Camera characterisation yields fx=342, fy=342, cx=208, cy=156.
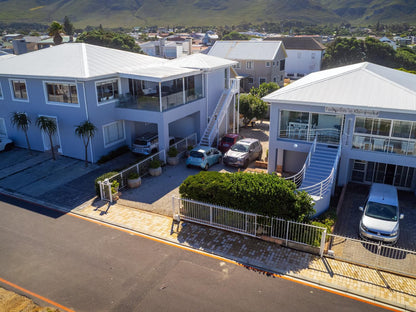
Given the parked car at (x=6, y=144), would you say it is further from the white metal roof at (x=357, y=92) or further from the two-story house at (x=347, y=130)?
the two-story house at (x=347, y=130)

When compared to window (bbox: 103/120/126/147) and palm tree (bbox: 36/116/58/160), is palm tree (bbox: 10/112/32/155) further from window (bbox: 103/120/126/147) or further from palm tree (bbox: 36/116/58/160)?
window (bbox: 103/120/126/147)

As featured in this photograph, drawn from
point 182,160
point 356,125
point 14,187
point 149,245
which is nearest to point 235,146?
point 182,160

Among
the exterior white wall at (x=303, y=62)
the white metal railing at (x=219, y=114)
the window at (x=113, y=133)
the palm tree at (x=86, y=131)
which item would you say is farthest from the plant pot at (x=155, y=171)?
the exterior white wall at (x=303, y=62)

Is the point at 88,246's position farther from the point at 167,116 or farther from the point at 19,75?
the point at 19,75

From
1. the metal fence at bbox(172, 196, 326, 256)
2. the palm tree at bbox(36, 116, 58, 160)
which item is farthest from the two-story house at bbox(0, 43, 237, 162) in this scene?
the metal fence at bbox(172, 196, 326, 256)

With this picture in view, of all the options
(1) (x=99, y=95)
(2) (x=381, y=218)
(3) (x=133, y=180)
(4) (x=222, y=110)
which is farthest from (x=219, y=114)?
(2) (x=381, y=218)
